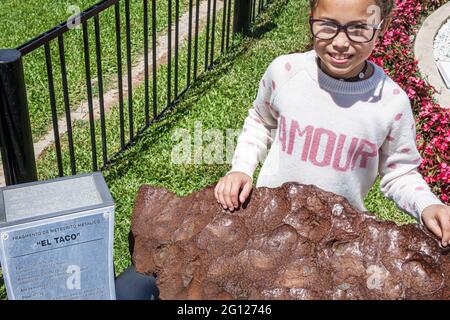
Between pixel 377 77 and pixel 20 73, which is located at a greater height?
pixel 377 77

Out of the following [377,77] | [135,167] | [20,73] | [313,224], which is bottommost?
[135,167]

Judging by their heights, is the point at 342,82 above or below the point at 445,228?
above

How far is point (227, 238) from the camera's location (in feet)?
5.24

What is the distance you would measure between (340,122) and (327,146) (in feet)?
0.31

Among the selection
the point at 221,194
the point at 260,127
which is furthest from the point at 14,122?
the point at 221,194

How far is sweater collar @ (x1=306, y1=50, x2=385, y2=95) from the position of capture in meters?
1.96

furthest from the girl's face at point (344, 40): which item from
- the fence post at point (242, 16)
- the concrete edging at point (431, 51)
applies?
the fence post at point (242, 16)

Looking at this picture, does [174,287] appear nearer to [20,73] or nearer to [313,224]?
[313,224]

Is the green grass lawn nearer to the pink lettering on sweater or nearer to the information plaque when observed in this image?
the pink lettering on sweater

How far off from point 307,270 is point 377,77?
2.57 ft

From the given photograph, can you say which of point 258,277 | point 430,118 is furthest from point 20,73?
point 430,118

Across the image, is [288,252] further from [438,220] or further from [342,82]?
[342,82]

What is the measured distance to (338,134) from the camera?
198cm
